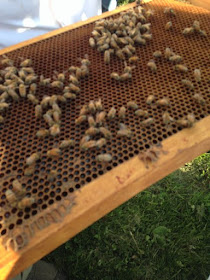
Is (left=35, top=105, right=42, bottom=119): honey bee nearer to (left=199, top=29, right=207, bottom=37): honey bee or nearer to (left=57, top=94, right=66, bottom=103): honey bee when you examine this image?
(left=57, top=94, right=66, bottom=103): honey bee

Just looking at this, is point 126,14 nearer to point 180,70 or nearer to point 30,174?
point 180,70

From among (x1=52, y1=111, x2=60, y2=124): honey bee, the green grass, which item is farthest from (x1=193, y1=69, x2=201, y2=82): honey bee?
the green grass

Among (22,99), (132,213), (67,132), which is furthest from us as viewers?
(132,213)

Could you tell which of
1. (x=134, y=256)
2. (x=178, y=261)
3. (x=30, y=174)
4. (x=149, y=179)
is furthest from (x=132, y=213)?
(x=30, y=174)

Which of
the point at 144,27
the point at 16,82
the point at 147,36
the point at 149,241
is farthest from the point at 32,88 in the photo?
the point at 149,241

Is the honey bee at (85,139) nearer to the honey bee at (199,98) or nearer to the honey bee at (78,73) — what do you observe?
the honey bee at (78,73)
